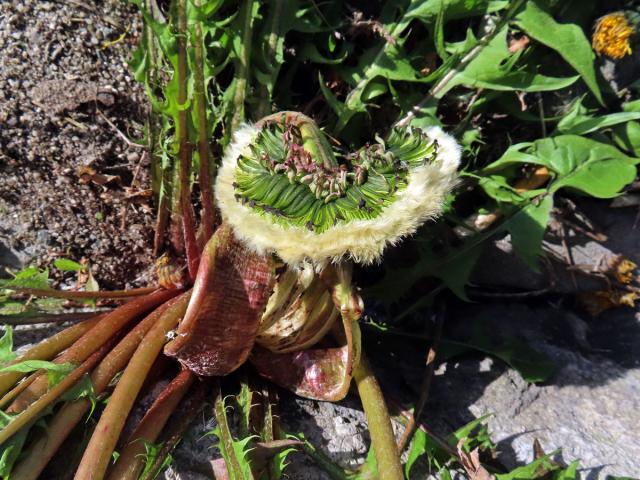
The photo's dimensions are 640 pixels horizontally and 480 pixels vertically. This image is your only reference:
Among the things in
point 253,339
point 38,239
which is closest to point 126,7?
point 38,239

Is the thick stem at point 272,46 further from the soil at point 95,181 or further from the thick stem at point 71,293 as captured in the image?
the thick stem at point 71,293

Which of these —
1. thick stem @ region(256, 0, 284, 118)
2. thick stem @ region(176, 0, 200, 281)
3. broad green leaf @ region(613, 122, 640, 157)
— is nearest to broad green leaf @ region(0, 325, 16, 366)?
thick stem @ region(176, 0, 200, 281)

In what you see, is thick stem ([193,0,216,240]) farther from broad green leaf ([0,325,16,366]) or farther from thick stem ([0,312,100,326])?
broad green leaf ([0,325,16,366])

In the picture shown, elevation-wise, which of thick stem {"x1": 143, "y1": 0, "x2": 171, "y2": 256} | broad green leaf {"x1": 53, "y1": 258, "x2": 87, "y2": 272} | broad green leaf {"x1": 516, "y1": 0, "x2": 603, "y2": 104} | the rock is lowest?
the rock

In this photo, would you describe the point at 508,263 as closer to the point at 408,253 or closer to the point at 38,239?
the point at 408,253

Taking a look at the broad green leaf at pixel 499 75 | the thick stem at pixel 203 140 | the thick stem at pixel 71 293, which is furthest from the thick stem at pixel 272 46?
the thick stem at pixel 71 293

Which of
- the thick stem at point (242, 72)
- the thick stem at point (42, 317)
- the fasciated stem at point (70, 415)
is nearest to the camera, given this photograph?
the fasciated stem at point (70, 415)
